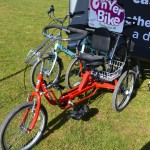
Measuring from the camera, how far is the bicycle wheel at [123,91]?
5.06 metres

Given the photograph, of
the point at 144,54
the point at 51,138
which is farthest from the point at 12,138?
the point at 144,54

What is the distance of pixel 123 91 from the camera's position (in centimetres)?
536

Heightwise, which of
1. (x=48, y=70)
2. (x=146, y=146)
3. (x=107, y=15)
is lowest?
(x=146, y=146)

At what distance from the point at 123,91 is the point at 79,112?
42.2 inches

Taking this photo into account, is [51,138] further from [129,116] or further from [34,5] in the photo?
[34,5]

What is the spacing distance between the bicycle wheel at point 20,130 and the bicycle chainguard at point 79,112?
Answer: 1.90ft

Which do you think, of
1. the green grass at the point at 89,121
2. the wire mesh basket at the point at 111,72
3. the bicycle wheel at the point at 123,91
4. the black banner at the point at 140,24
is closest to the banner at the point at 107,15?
the black banner at the point at 140,24

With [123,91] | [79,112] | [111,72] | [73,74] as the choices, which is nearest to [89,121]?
[79,112]

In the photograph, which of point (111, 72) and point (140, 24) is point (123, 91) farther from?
point (140, 24)

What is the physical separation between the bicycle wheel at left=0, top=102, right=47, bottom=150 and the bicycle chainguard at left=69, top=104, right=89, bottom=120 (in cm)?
58

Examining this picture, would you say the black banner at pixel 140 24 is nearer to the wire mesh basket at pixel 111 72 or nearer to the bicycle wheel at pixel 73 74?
the wire mesh basket at pixel 111 72

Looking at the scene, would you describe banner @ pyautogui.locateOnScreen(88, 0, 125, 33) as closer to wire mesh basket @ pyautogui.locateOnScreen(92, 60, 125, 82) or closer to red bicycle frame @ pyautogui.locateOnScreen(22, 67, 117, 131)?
wire mesh basket @ pyautogui.locateOnScreen(92, 60, 125, 82)

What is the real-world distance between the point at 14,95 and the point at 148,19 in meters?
3.20

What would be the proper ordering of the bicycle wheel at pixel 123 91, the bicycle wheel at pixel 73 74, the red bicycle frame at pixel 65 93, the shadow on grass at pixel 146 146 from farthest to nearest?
the bicycle wheel at pixel 73 74 → the bicycle wheel at pixel 123 91 → the shadow on grass at pixel 146 146 → the red bicycle frame at pixel 65 93
